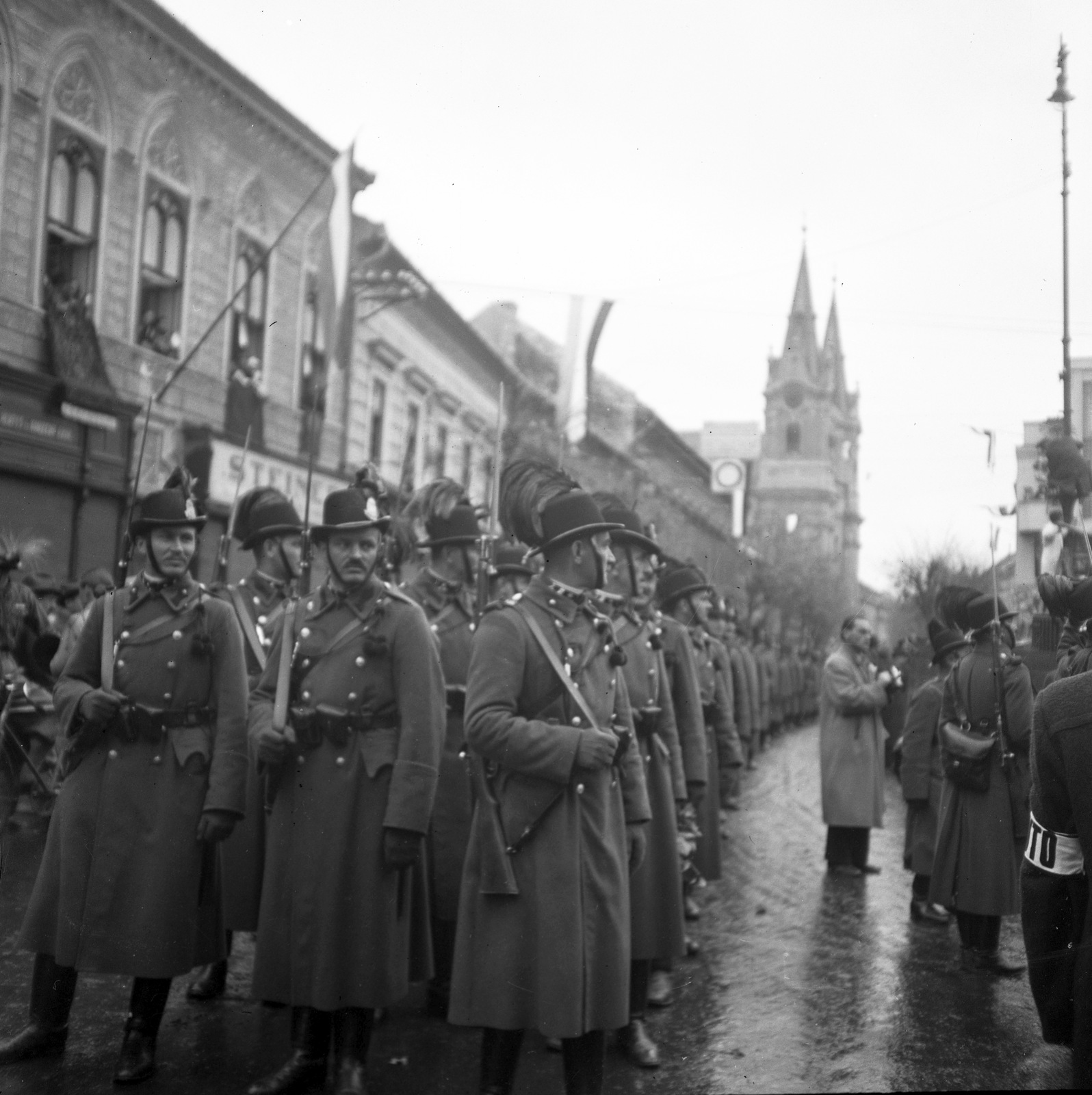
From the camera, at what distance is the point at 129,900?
4.88m

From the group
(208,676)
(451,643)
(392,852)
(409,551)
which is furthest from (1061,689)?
(409,551)

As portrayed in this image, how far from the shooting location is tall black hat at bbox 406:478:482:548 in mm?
6973

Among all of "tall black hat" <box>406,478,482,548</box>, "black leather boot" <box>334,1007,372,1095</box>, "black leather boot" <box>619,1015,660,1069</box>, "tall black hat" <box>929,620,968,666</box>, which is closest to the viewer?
"black leather boot" <box>334,1007,372,1095</box>

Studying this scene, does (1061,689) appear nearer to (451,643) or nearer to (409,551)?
(451,643)

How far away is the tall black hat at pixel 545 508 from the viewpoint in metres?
4.76

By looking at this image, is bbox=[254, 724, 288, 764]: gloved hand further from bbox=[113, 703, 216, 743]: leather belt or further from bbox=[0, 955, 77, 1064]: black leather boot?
bbox=[0, 955, 77, 1064]: black leather boot

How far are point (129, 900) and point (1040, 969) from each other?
3.14m

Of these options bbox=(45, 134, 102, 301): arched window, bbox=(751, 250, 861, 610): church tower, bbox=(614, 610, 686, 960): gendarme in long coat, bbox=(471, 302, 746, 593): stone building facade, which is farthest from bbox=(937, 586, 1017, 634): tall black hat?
bbox=(751, 250, 861, 610): church tower

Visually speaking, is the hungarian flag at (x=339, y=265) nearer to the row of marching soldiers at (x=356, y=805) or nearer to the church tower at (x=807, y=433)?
the row of marching soldiers at (x=356, y=805)

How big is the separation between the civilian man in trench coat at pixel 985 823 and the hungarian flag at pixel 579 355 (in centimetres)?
463

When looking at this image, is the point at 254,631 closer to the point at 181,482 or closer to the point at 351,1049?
the point at 181,482

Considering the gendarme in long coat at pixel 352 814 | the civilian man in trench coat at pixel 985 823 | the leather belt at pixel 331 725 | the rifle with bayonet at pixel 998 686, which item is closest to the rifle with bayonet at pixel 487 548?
the gendarme in long coat at pixel 352 814

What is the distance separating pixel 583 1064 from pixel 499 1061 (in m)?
0.27

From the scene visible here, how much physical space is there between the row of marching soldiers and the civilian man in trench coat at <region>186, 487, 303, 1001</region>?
0.39 m
